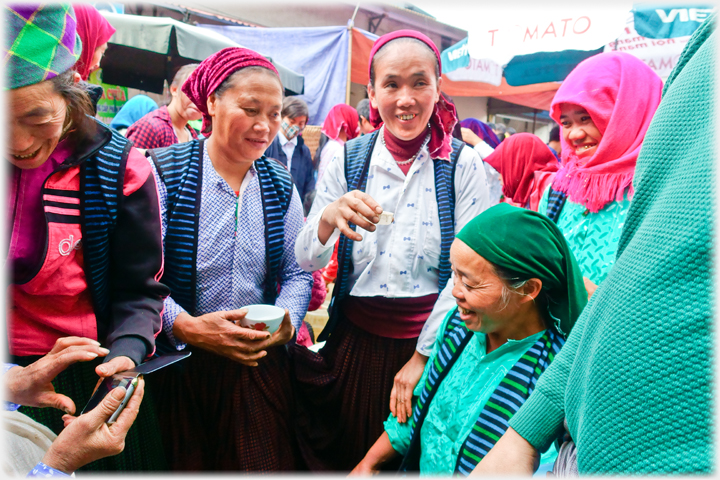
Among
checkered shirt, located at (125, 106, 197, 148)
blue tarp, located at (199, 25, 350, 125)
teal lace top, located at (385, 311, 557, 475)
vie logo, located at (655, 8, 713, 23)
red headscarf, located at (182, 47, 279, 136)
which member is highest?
vie logo, located at (655, 8, 713, 23)

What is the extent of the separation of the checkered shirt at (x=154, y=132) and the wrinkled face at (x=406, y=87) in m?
2.16

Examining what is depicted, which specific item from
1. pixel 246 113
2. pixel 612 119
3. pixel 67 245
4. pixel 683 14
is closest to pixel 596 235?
pixel 612 119

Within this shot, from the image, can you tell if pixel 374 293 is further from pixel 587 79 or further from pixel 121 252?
pixel 587 79

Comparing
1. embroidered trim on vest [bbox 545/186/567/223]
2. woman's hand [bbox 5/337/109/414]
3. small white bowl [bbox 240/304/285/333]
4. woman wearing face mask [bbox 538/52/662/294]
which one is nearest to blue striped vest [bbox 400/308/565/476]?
woman wearing face mask [bbox 538/52/662/294]

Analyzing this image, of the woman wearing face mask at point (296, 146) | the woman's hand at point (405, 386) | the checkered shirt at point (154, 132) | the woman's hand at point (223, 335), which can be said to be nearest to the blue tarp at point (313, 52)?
the woman wearing face mask at point (296, 146)

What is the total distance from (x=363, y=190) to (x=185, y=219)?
76 centimetres

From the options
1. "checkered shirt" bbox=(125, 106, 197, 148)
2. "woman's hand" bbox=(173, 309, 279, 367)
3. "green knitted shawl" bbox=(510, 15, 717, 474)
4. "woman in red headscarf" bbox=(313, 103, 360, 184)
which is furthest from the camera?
"woman in red headscarf" bbox=(313, 103, 360, 184)

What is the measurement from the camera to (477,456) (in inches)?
53.5

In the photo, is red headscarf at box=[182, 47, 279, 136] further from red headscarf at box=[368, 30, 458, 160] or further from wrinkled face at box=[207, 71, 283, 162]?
red headscarf at box=[368, 30, 458, 160]

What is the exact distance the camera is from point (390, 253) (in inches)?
76.8

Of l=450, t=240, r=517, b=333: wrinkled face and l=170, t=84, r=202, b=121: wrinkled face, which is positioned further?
l=170, t=84, r=202, b=121: wrinkled face

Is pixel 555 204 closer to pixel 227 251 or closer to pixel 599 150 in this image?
pixel 599 150

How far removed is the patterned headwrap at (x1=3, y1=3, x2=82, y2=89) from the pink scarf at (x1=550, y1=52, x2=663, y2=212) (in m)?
1.98

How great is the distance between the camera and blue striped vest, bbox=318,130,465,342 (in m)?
1.93
